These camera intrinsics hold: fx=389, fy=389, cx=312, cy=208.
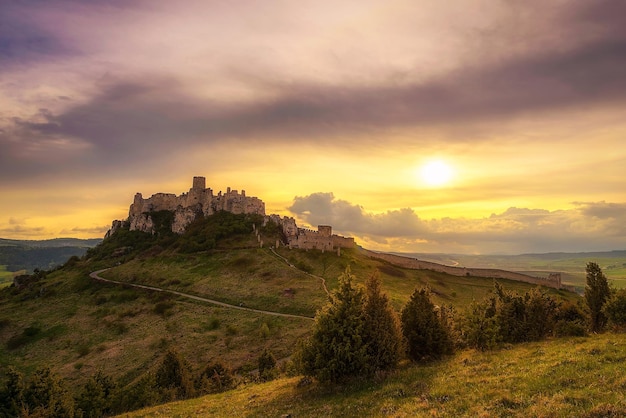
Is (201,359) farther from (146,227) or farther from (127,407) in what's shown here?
(146,227)

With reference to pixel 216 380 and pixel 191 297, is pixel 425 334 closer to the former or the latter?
pixel 216 380

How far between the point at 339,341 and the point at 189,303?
74.8 meters

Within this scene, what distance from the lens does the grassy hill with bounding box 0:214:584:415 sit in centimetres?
6619

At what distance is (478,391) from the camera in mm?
18703

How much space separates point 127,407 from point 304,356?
760 inches

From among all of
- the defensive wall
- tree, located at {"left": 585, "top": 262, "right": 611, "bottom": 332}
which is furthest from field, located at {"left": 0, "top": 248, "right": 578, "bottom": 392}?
tree, located at {"left": 585, "top": 262, "right": 611, "bottom": 332}

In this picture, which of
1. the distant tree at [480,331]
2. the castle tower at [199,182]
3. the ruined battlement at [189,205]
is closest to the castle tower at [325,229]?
the ruined battlement at [189,205]

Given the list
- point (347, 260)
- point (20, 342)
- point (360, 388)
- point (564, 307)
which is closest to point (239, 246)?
point (347, 260)

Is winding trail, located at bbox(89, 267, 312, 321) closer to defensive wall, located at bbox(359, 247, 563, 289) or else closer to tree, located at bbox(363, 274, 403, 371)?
tree, located at bbox(363, 274, 403, 371)

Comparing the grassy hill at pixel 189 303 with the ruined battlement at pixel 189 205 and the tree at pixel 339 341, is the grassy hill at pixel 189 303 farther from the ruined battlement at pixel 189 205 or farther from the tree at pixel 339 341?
the ruined battlement at pixel 189 205

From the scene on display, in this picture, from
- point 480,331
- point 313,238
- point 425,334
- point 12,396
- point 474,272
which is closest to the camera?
point 425,334

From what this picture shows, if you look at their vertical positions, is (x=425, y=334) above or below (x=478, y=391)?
above

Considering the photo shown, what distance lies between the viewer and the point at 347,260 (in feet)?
367

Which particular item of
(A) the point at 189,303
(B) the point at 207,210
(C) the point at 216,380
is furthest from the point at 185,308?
(B) the point at 207,210
